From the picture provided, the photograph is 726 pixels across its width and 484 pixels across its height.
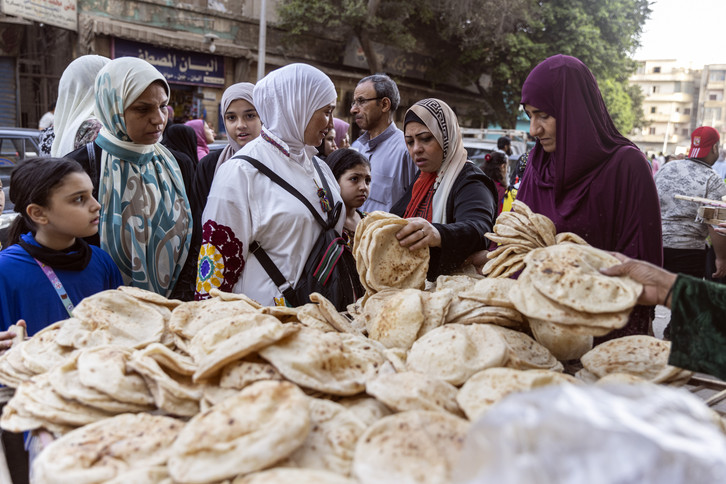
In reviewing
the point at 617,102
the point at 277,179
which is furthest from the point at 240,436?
the point at 617,102

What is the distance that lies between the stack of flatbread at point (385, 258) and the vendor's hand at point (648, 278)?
863 millimetres

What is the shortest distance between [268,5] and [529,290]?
16.2 meters

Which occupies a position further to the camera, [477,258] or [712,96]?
[712,96]

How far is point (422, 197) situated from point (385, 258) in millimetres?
811

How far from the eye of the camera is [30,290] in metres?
2.15

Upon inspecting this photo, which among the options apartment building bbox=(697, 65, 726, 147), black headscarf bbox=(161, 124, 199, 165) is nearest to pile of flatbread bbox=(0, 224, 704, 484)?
black headscarf bbox=(161, 124, 199, 165)

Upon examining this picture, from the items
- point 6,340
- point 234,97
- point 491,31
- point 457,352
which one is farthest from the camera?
point 491,31

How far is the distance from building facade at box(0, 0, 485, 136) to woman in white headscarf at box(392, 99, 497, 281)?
10.8m

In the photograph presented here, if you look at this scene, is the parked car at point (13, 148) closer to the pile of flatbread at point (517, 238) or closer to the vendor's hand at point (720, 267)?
the pile of flatbread at point (517, 238)

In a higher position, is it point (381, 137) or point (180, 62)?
point (180, 62)

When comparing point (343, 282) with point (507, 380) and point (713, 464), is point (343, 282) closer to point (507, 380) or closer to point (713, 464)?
point (507, 380)

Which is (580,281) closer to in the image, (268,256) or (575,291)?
(575,291)

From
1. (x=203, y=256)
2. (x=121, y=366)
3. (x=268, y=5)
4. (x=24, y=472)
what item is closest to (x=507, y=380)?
(x=121, y=366)

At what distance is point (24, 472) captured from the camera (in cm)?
233
